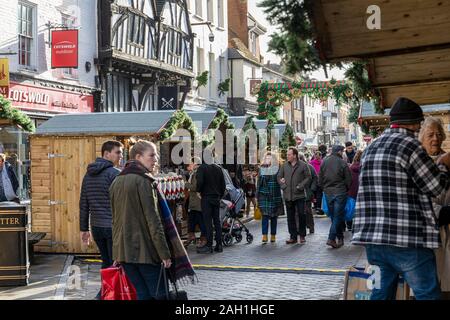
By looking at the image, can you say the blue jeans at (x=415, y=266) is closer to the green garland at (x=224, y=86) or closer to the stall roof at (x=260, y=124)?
the stall roof at (x=260, y=124)

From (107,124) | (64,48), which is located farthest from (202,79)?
(107,124)

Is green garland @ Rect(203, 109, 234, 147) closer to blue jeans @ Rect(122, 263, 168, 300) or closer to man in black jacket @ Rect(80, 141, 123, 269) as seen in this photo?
man in black jacket @ Rect(80, 141, 123, 269)

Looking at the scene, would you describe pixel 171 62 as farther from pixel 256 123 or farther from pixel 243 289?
pixel 243 289

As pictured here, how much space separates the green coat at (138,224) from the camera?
6.16 metres

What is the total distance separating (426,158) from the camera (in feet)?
16.1

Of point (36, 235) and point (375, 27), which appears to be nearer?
point (375, 27)

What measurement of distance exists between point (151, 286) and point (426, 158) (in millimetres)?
2638

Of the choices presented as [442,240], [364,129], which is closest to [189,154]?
[364,129]

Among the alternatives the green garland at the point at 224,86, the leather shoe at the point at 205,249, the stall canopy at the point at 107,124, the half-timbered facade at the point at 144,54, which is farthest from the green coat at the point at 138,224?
the green garland at the point at 224,86

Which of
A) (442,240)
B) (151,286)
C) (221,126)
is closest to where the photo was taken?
(442,240)

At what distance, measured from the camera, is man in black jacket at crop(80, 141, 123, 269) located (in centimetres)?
842

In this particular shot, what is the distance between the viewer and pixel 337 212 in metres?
13.4

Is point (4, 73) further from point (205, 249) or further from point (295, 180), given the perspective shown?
point (295, 180)

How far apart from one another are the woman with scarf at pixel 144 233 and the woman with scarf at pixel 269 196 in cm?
789
